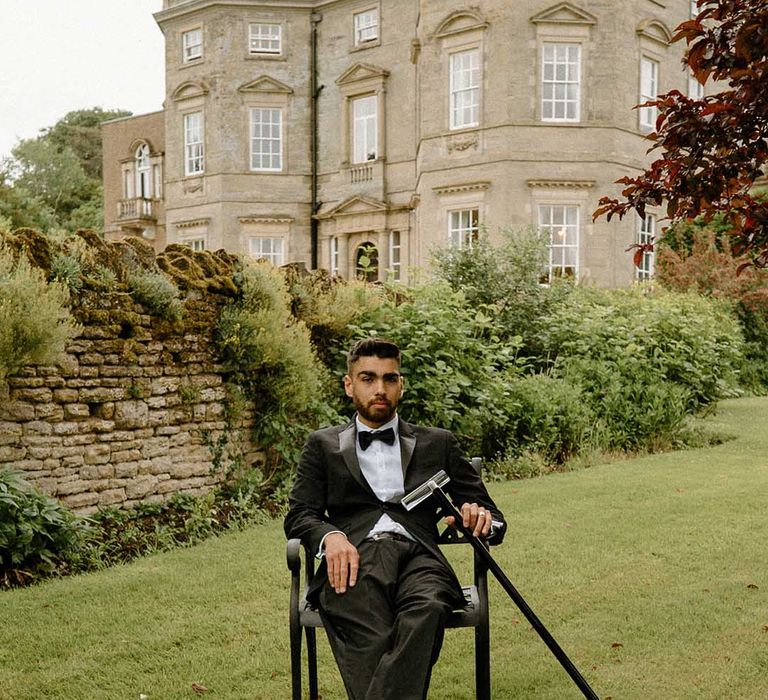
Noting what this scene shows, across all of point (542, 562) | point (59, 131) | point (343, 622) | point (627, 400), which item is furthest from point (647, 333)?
point (59, 131)

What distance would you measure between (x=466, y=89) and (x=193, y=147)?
10.8m

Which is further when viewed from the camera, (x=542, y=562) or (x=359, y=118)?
(x=359, y=118)

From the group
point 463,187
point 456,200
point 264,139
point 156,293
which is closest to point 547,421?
point 156,293

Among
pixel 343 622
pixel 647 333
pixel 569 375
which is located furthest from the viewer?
pixel 647 333

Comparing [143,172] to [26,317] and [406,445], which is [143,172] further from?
[406,445]

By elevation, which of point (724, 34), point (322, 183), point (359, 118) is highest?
point (359, 118)

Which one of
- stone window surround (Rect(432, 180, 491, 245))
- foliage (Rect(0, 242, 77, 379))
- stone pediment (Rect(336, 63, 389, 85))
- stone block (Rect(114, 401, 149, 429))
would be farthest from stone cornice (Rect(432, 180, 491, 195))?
foliage (Rect(0, 242, 77, 379))

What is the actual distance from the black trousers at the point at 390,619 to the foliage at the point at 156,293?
15.5ft

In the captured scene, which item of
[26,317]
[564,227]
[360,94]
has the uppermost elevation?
[360,94]

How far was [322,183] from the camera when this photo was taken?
2844 centimetres

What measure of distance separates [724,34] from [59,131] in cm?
6021

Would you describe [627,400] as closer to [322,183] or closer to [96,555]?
[96,555]

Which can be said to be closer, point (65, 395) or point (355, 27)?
point (65, 395)

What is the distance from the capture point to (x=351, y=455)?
393 cm
